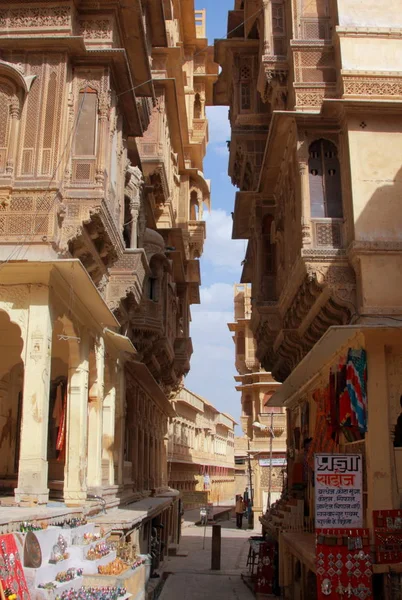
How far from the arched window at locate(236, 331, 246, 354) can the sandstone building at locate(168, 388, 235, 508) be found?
490 centimetres

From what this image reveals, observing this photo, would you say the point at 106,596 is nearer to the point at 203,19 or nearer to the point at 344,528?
the point at 344,528

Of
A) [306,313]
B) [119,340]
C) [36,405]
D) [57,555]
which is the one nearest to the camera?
[57,555]

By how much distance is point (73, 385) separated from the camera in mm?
13117

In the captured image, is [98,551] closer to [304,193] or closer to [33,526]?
[33,526]

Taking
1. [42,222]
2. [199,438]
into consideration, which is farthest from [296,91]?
[199,438]

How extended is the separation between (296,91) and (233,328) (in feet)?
114

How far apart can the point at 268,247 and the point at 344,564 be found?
1167cm

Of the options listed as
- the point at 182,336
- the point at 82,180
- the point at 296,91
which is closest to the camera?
the point at 82,180

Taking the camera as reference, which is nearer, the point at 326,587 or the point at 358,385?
the point at 326,587

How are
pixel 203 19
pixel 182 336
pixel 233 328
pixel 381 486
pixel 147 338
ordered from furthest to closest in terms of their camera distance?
pixel 233 328 → pixel 203 19 → pixel 182 336 → pixel 147 338 → pixel 381 486

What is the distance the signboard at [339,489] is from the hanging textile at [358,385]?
1.30 m

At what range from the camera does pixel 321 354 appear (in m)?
13.3

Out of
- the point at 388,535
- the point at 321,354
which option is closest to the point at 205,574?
the point at 321,354

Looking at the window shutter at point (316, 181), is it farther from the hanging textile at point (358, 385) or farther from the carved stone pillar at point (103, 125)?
the carved stone pillar at point (103, 125)
